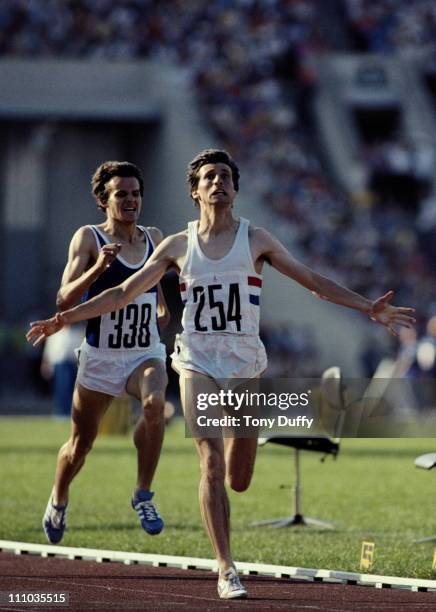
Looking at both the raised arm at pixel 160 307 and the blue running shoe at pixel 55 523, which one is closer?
the blue running shoe at pixel 55 523

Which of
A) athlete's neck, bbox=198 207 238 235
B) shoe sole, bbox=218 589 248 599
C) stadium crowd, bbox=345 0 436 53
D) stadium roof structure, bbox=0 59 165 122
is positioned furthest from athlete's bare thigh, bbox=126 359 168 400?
stadium crowd, bbox=345 0 436 53

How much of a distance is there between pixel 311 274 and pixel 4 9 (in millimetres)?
28829

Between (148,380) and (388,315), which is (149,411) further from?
(388,315)

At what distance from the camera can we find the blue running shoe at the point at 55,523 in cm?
1010

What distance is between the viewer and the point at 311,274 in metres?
8.61

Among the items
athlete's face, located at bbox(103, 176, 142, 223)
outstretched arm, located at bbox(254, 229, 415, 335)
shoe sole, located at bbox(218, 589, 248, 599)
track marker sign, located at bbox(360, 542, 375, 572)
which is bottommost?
shoe sole, located at bbox(218, 589, 248, 599)

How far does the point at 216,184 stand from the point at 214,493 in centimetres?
163

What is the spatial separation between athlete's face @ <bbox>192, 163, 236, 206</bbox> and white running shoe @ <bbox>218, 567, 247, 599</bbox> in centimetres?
193

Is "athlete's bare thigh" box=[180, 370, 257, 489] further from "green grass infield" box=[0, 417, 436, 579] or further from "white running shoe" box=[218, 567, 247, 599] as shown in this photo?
"green grass infield" box=[0, 417, 436, 579]

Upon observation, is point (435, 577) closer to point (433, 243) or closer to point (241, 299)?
point (241, 299)

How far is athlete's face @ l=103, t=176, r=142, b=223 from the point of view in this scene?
33.0ft

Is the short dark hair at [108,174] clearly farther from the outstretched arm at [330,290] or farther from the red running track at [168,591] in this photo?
the red running track at [168,591]

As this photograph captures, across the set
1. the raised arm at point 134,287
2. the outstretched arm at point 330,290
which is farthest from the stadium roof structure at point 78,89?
the outstretched arm at point 330,290

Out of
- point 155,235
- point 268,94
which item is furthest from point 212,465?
point 268,94
